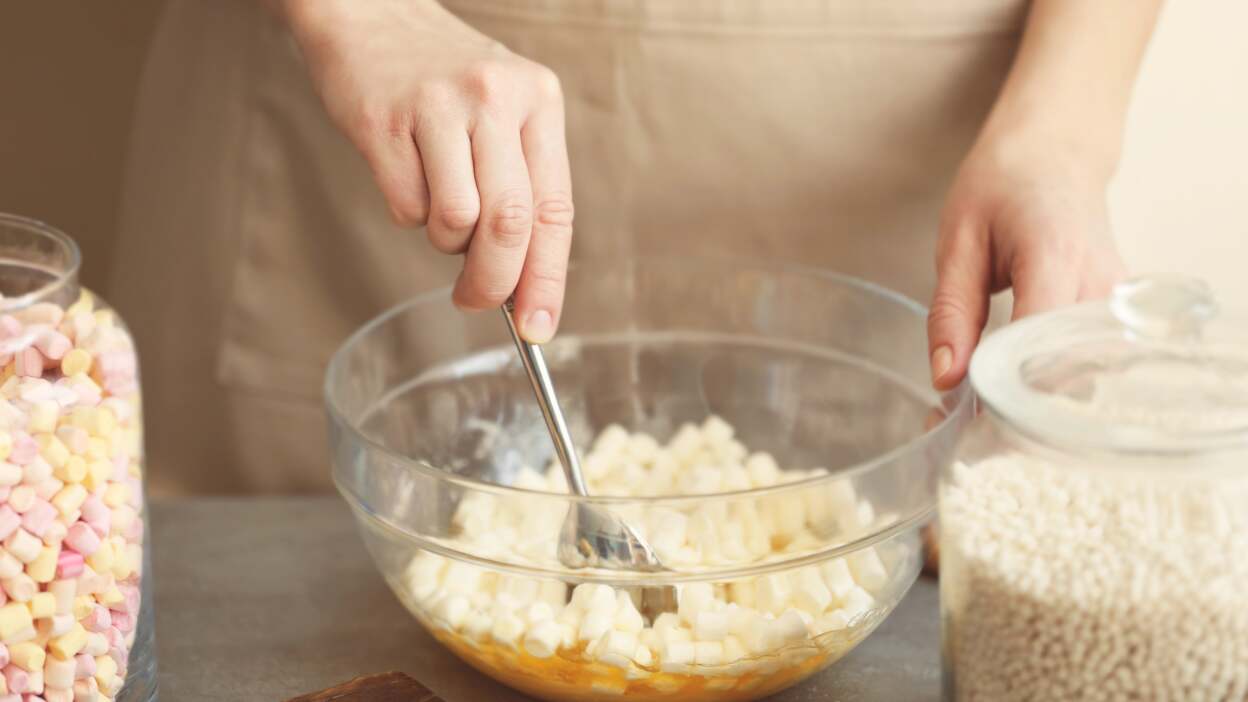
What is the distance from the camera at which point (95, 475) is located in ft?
1.83

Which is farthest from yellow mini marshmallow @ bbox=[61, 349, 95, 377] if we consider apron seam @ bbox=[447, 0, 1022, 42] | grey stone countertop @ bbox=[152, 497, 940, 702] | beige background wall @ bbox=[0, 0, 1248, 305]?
beige background wall @ bbox=[0, 0, 1248, 305]

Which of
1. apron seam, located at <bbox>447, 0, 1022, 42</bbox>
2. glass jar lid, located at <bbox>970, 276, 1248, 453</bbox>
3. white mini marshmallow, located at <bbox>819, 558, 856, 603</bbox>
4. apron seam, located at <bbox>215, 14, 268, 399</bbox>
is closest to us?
glass jar lid, located at <bbox>970, 276, 1248, 453</bbox>

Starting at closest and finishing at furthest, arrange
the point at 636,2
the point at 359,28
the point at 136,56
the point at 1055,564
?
the point at 1055,564 < the point at 359,28 < the point at 636,2 < the point at 136,56

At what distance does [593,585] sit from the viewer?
0.64 metres

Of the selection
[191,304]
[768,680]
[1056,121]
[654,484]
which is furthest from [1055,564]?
[191,304]

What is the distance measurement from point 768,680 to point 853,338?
0.98ft

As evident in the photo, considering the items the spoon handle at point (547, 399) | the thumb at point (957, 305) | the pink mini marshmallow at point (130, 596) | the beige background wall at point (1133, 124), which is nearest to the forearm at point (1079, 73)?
the thumb at point (957, 305)

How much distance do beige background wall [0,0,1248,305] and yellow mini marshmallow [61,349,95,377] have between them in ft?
3.95

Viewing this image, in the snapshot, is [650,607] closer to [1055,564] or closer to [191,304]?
[1055,564]

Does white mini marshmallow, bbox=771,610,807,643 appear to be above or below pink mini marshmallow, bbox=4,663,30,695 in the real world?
below

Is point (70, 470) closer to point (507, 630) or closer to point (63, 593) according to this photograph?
point (63, 593)

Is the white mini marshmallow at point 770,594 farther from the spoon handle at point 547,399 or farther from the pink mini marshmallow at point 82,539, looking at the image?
the pink mini marshmallow at point 82,539

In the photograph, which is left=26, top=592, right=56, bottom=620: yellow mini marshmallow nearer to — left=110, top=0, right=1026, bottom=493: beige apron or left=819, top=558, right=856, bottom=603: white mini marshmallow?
left=819, top=558, right=856, bottom=603: white mini marshmallow

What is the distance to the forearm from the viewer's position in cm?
88
